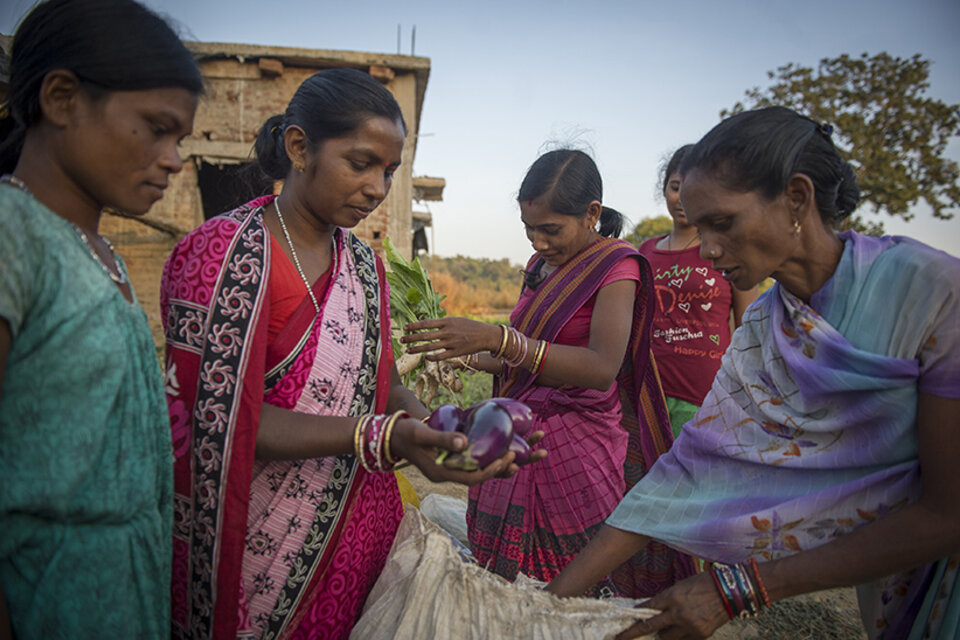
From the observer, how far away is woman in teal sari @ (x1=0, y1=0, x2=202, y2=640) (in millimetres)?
974

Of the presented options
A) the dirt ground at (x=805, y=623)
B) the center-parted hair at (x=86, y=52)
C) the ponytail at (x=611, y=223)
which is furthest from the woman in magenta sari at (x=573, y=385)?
the center-parted hair at (x=86, y=52)

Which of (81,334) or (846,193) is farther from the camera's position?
(846,193)

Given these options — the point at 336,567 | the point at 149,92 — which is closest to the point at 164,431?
the point at 336,567

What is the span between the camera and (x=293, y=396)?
144 centimetres

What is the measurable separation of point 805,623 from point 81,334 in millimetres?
3854

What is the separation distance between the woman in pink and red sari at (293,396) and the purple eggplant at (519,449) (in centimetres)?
4

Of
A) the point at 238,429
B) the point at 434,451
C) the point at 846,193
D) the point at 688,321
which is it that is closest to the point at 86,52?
the point at 238,429

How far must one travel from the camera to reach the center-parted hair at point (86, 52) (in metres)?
1.07

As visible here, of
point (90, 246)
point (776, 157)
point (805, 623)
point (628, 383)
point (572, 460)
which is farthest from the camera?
point (805, 623)

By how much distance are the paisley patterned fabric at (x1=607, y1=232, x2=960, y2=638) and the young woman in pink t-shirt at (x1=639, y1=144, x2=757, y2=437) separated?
1517 millimetres

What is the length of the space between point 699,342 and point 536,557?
5.35 feet

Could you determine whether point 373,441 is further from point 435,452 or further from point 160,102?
point 160,102

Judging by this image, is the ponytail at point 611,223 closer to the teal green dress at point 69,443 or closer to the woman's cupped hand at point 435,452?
the woman's cupped hand at point 435,452

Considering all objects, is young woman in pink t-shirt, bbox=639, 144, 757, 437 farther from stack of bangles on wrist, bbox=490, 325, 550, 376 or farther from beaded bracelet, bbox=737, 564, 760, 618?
beaded bracelet, bbox=737, 564, 760, 618
